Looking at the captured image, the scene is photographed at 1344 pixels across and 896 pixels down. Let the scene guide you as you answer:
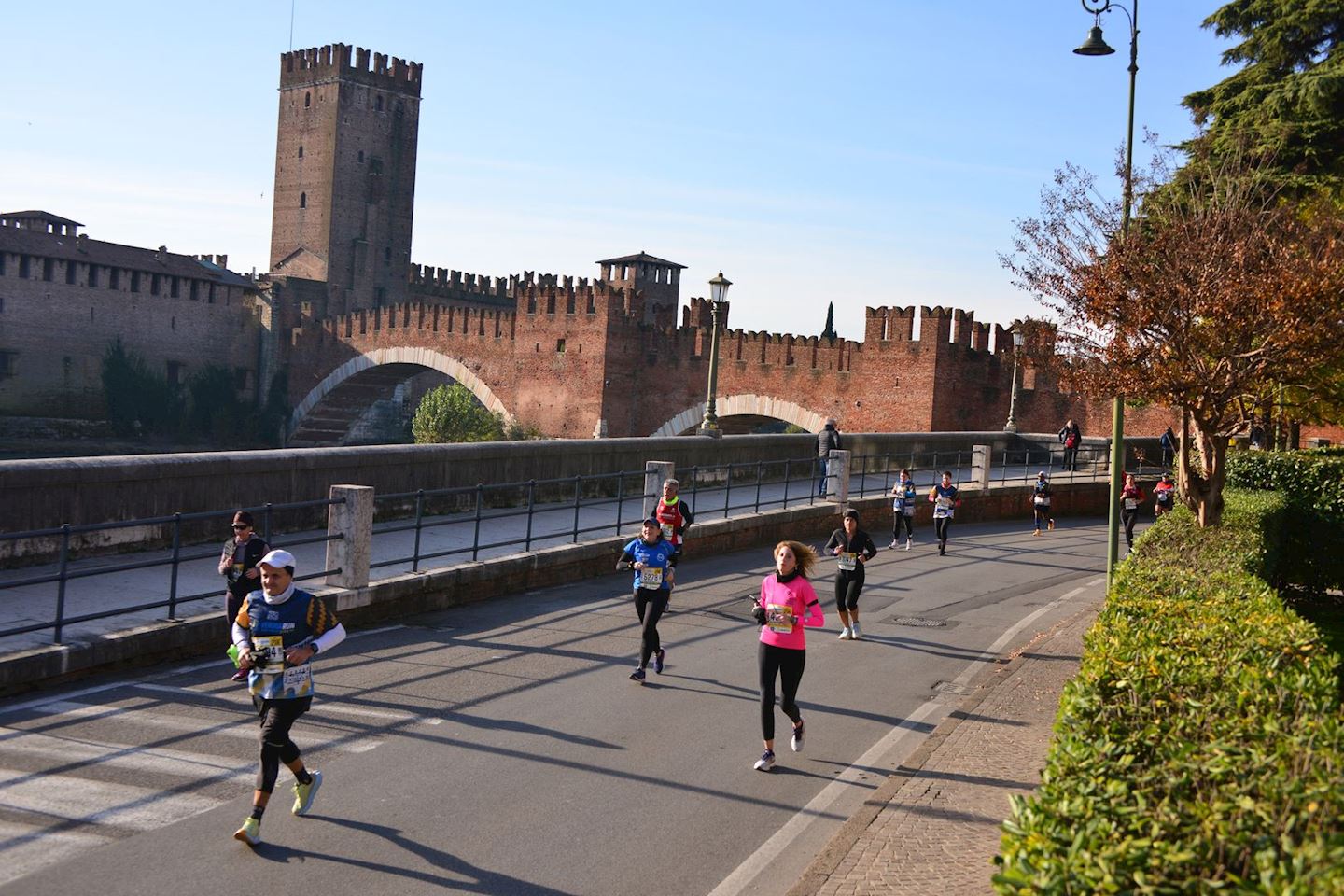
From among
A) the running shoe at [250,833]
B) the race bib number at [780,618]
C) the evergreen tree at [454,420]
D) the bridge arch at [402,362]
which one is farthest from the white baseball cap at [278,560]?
the bridge arch at [402,362]

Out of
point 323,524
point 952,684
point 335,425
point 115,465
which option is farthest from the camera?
point 335,425

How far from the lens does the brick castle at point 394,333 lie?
40.8 meters

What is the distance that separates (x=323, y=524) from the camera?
51.3 feet

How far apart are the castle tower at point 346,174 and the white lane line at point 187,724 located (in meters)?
72.9

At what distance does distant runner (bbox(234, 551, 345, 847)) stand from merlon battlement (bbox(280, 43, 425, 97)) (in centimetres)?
7759

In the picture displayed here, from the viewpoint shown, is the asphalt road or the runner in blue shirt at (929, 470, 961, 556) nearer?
the asphalt road

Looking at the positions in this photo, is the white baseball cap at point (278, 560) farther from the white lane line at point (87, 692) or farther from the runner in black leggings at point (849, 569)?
the runner in black leggings at point (849, 569)

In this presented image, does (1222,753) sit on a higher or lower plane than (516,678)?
higher

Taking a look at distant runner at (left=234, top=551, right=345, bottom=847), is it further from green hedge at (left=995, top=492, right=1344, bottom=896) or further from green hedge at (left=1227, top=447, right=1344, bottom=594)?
green hedge at (left=1227, top=447, right=1344, bottom=594)

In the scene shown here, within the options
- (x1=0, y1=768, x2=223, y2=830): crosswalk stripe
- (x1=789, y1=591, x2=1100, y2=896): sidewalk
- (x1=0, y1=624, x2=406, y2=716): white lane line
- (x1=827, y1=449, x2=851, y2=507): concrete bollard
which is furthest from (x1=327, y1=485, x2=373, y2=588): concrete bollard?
(x1=827, y1=449, x2=851, y2=507): concrete bollard

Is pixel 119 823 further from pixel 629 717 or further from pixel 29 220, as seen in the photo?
pixel 29 220

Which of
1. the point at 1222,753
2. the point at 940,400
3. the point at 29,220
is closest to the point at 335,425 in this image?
the point at 29,220

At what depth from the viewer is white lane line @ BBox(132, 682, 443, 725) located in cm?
867

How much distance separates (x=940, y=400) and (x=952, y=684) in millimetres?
29585
